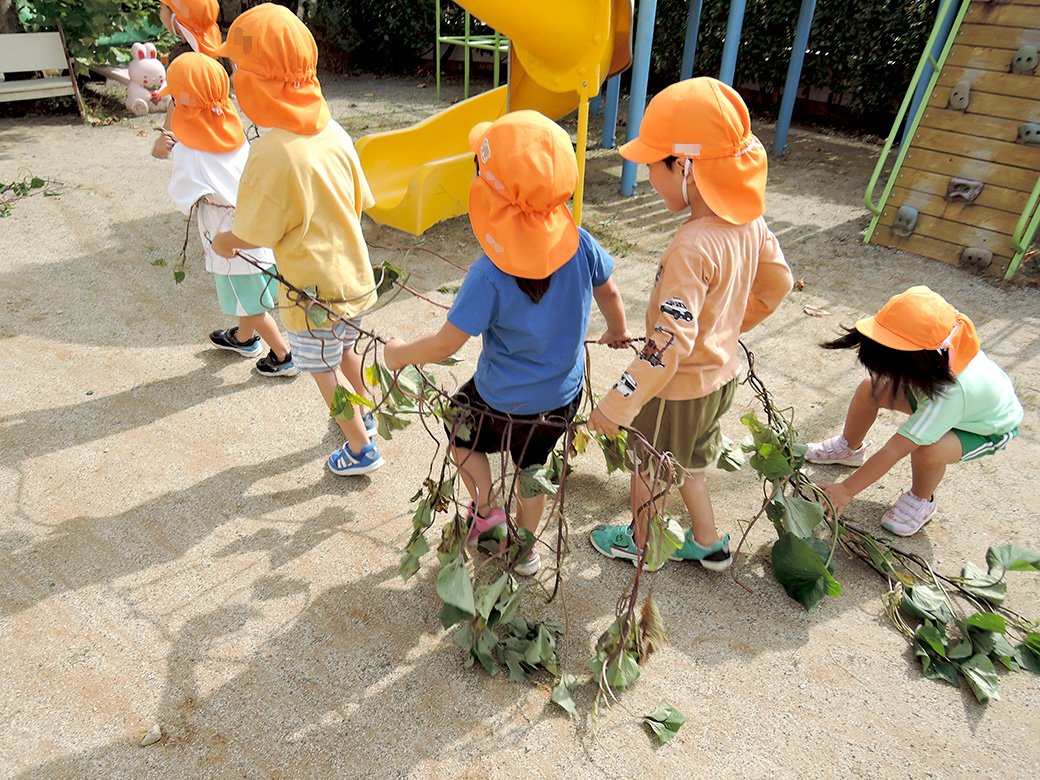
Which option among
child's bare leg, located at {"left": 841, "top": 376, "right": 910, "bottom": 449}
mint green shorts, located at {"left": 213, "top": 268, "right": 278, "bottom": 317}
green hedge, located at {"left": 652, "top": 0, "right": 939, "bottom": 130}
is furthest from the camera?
green hedge, located at {"left": 652, "top": 0, "right": 939, "bottom": 130}

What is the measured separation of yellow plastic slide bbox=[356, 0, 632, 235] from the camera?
4.39m

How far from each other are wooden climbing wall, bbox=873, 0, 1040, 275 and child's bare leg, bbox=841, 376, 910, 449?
2.64 meters

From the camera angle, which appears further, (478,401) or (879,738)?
(478,401)

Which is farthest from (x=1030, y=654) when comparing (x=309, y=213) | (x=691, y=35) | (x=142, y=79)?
(x=142, y=79)

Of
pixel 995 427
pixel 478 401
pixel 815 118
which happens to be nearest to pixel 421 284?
pixel 478 401

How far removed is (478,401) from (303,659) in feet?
3.13

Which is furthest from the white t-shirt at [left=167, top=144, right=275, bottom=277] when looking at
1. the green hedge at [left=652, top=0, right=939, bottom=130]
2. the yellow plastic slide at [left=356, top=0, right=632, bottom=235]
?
the green hedge at [left=652, top=0, right=939, bottom=130]

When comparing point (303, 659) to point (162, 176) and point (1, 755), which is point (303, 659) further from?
point (162, 176)

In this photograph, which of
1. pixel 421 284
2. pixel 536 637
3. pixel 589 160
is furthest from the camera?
pixel 589 160

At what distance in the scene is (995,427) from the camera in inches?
97.0

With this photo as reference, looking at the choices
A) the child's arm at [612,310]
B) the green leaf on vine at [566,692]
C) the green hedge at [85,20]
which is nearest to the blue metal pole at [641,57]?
the child's arm at [612,310]

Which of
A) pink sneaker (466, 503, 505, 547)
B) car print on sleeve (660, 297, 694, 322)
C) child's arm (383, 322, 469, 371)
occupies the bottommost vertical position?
pink sneaker (466, 503, 505, 547)

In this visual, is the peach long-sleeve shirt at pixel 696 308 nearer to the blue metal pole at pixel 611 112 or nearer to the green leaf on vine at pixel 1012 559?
the green leaf on vine at pixel 1012 559

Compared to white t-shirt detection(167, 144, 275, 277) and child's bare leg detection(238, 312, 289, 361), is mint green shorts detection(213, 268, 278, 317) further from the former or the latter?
white t-shirt detection(167, 144, 275, 277)
